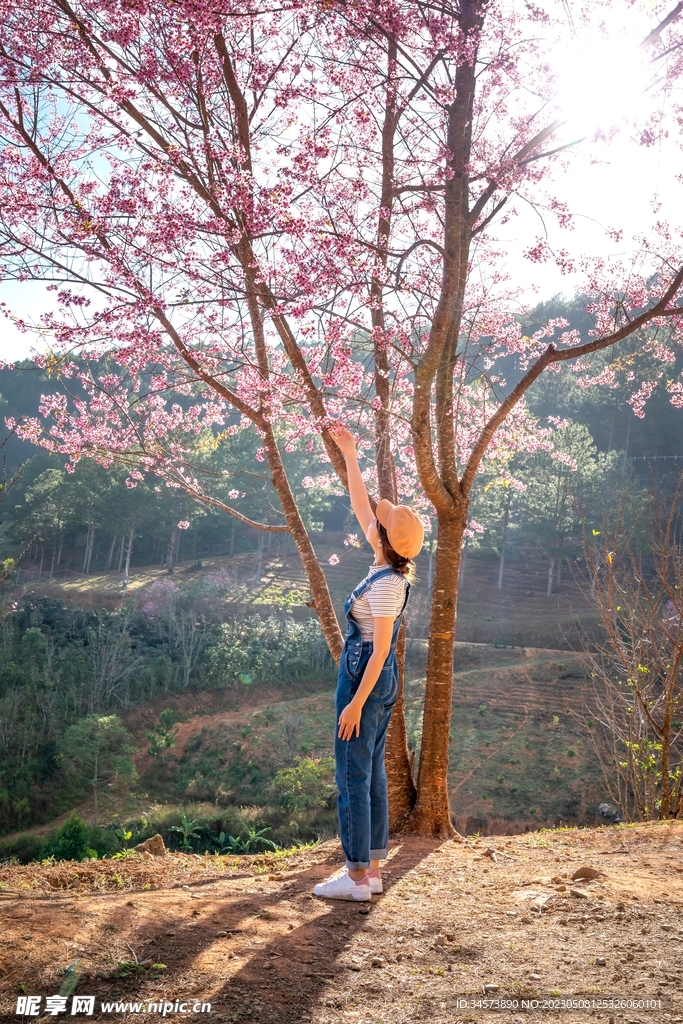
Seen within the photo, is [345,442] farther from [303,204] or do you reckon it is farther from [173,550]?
[173,550]

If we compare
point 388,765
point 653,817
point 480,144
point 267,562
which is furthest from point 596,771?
point 267,562

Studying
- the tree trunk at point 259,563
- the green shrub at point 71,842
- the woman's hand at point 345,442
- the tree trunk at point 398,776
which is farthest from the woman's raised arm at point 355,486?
the tree trunk at point 259,563

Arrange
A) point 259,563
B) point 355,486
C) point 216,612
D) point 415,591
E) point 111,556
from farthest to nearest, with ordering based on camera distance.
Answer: point 111,556
point 259,563
point 415,591
point 216,612
point 355,486

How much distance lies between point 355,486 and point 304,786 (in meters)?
14.2

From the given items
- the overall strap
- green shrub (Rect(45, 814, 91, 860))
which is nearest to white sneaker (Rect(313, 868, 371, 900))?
the overall strap

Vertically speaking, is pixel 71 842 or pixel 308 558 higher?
A: pixel 308 558

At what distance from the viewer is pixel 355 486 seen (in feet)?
10.1

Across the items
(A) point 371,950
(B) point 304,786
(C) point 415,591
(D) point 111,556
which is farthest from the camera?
(D) point 111,556

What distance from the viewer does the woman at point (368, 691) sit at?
2.55 meters

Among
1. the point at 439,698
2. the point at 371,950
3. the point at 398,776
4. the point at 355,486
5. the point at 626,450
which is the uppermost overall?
the point at 626,450

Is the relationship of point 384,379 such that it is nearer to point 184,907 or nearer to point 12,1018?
point 184,907

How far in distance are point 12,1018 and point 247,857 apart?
3150mm

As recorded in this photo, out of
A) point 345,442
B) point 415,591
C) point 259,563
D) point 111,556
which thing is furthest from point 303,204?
point 111,556

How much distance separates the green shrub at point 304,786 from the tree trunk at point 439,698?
448 inches
